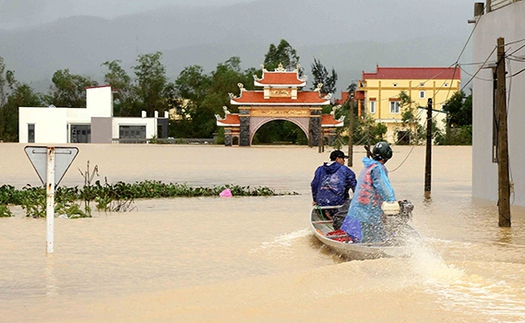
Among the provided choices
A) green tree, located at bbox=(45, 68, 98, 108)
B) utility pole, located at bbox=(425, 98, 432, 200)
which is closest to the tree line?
green tree, located at bbox=(45, 68, 98, 108)

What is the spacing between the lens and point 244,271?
997 cm

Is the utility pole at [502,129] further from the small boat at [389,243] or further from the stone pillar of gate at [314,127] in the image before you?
the stone pillar of gate at [314,127]

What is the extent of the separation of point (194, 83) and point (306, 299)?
3556 inches

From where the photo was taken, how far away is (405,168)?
1416 inches

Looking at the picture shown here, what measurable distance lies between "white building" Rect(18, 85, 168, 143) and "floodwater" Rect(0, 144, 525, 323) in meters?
67.4

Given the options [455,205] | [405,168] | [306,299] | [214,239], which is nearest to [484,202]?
[455,205]

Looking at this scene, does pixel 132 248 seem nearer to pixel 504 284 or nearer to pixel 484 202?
pixel 504 284

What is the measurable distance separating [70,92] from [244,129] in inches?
1540

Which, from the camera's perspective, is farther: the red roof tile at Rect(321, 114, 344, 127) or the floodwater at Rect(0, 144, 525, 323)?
the red roof tile at Rect(321, 114, 344, 127)

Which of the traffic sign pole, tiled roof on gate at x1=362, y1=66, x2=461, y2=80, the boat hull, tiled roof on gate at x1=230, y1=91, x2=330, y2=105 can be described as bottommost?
the boat hull

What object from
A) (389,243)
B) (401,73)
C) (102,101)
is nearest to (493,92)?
(389,243)

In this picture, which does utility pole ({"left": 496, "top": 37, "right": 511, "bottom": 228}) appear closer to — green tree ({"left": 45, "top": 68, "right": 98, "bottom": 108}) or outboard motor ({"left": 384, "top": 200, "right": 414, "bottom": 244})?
outboard motor ({"left": 384, "top": 200, "right": 414, "bottom": 244})

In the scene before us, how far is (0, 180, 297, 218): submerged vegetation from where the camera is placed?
608 inches

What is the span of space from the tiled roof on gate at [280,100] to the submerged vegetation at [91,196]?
155ft
